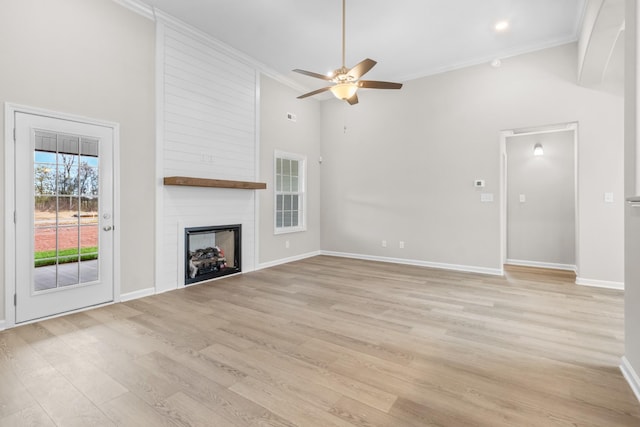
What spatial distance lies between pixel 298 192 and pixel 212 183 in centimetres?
245

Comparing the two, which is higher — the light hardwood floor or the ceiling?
the ceiling

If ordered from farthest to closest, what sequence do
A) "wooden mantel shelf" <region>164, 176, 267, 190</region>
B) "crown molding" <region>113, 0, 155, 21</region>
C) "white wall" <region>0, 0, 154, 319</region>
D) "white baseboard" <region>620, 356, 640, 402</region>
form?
"wooden mantel shelf" <region>164, 176, 267, 190</region>
"crown molding" <region>113, 0, 155, 21</region>
"white wall" <region>0, 0, 154, 319</region>
"white baseboard" <region>620, 356, 640, 402</region>

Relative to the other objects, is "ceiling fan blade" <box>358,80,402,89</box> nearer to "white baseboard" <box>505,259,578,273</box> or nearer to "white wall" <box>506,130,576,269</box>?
"white wall" <box>506,130,576,269</box>

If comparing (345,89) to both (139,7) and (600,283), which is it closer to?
(139,7)

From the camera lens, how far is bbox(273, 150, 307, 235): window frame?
5.95 m

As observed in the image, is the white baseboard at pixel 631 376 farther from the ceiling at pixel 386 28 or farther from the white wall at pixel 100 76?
the white wall at pixel 100 76

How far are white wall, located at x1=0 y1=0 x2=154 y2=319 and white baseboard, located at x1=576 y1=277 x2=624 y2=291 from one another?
5.87 meters

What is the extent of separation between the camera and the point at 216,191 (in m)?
4.83

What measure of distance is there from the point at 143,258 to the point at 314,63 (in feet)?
13.4

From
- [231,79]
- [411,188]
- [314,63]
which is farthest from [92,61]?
[411,188]

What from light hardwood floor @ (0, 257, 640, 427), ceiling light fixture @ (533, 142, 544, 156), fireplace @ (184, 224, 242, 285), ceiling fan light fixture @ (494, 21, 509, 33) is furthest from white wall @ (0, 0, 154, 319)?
ceiling light fixture @ (533, 142, 544, 156)

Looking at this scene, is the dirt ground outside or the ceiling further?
the ceiling

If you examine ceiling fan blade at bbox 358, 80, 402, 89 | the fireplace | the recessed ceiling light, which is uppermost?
the recessed ceiling light

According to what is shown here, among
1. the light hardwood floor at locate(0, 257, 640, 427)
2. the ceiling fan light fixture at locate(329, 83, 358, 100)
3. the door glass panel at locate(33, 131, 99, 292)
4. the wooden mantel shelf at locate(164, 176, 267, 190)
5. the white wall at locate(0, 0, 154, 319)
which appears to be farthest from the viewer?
the wooden mantel shelf at locate(164, 176, 267, 190)
